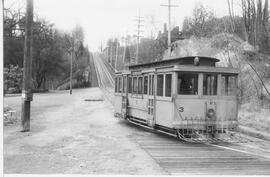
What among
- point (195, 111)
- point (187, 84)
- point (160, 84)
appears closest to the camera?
point (195, 111)

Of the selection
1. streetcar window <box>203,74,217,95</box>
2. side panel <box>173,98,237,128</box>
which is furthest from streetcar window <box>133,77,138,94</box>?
streetcar window <box>203,74,217,95</box>

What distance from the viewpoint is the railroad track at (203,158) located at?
20.2ft

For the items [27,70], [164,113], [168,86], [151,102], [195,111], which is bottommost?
[164,113]

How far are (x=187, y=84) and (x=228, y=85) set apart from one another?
1349mm

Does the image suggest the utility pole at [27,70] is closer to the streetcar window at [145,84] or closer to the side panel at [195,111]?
the streetcar window at [145,84]

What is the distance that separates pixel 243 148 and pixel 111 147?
3.46 metres

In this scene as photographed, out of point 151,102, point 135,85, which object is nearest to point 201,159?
point 151,102

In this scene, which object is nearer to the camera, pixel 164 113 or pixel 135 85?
pixel 164 113

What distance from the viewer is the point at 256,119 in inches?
515

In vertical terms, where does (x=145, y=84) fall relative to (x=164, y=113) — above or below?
above

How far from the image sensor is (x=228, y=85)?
966 cm

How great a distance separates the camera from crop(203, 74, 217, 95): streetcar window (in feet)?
30.6

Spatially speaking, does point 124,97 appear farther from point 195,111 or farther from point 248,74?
point 248,74

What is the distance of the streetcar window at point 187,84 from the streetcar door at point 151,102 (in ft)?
4.55
